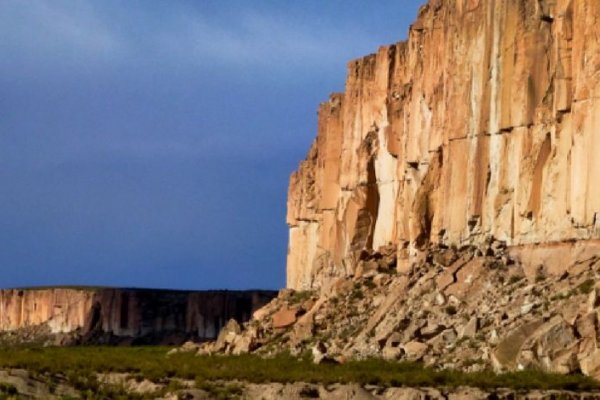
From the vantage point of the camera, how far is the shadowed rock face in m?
131

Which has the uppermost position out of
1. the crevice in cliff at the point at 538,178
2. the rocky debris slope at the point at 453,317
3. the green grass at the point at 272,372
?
the crevice in cliff at the point at 538,178

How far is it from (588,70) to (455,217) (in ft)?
36.5

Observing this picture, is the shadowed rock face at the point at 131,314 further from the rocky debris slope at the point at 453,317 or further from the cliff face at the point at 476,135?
the rocky debris slope at the point at 453,317

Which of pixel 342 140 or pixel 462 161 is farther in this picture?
pixel 342 140

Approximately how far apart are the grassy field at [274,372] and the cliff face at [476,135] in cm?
608

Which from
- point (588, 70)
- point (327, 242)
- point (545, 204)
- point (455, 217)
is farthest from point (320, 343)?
point (327, 242)

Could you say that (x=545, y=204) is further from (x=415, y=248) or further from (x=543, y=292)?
(x=415, y=248)

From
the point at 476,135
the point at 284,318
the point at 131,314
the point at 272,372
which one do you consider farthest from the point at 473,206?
the point at 131,314

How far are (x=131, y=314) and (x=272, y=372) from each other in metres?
82.0

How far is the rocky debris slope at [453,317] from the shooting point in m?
47.4

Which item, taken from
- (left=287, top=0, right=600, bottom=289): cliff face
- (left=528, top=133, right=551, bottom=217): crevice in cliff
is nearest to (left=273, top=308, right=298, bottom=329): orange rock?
(left=287, top=0, right=600, bottom=289): cliff face

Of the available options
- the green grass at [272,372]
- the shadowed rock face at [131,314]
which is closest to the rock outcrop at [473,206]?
the green grass at [272,372]

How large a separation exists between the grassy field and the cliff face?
6.08 m

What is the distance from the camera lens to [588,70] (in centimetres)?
5284
